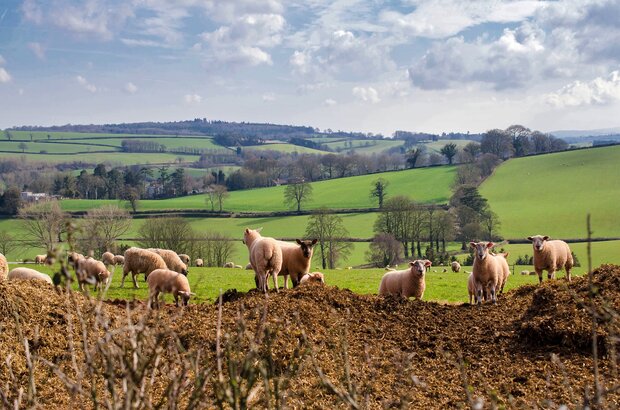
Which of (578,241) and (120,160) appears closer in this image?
(578,241)

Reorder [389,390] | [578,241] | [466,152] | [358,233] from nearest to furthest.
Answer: [389,390]
[578,241]
[358,233]
[466,152]

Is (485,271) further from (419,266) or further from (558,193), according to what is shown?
(558,193)

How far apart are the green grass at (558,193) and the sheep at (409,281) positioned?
2173 inches

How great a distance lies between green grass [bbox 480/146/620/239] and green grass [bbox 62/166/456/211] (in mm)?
9173

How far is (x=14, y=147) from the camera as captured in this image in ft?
607

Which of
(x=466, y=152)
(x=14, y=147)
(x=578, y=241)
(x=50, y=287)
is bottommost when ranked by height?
(x=578, y=241)

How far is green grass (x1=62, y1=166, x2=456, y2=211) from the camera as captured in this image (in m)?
92.7

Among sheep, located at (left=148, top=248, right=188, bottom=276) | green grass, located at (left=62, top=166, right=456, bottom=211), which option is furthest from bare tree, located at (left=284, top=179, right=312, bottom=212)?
sheep, located at (left=148, top=248, right=188, bottom=276)

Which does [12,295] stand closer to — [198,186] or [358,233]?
[358,233]

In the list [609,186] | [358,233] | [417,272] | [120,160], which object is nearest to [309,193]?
[358,233]

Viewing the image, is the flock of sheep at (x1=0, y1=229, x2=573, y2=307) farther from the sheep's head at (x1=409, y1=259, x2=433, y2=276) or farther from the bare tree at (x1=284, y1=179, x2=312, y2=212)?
the bare tree at (x1=284, y1=179, x2=312, y2=212)

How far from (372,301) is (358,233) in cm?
6137

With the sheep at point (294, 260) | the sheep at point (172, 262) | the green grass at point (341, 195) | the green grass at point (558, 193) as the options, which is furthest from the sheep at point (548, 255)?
the green grass at point (341, 195)

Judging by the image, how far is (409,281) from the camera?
679 inches
